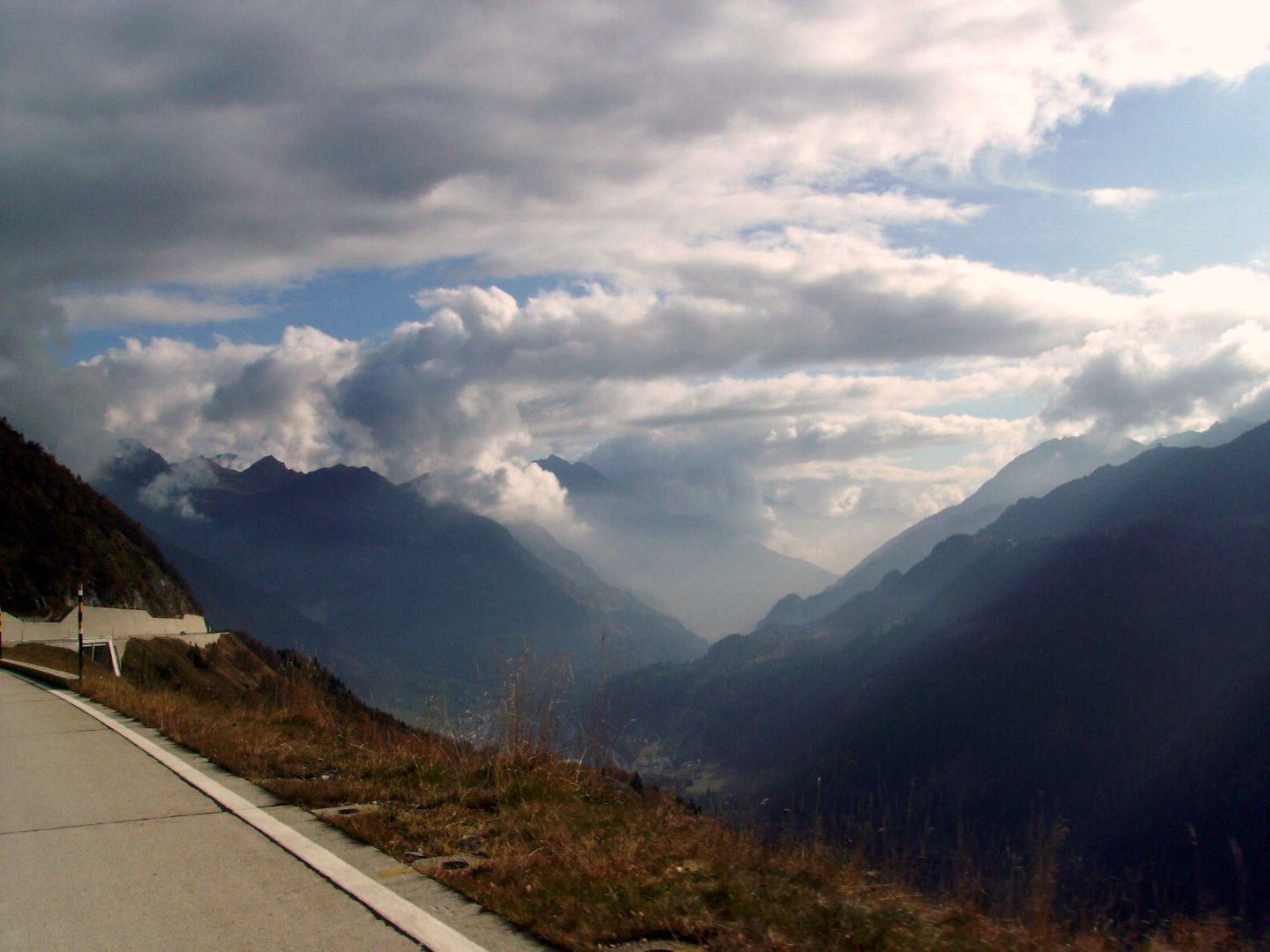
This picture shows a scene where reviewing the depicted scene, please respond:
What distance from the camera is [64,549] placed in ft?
250

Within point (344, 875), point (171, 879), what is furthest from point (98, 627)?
point (344, 875)

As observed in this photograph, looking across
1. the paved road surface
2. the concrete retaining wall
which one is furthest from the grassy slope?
the concrete retaining wall

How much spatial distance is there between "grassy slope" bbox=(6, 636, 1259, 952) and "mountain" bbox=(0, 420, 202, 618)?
4767 centimetres

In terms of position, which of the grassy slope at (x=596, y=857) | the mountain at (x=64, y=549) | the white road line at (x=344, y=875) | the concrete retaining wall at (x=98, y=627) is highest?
the mountain at (x=64, y=549)

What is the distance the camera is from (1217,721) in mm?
158750

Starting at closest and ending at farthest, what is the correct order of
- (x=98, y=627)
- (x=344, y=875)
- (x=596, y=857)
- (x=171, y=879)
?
1. (x=344, y=875)
2. (x=171, y=879)
3. (x=596, y=857)
4. (x=98, y=627)

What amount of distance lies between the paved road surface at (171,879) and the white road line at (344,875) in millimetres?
66

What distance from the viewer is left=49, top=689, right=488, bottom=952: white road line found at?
4.89 m

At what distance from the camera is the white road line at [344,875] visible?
4.89 meters

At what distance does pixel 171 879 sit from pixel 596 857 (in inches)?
102

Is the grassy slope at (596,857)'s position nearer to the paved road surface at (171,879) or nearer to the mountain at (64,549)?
the paved road surface at (171,879)

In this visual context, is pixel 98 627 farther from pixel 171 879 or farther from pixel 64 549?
pixel 171 879

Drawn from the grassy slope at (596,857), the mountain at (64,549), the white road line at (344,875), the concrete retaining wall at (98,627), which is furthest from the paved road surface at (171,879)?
the mountain at (64,549)

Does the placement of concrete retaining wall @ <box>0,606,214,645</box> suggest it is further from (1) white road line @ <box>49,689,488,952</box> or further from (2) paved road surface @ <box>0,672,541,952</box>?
(1) white road line @ <box>49,689,488,952</box>
